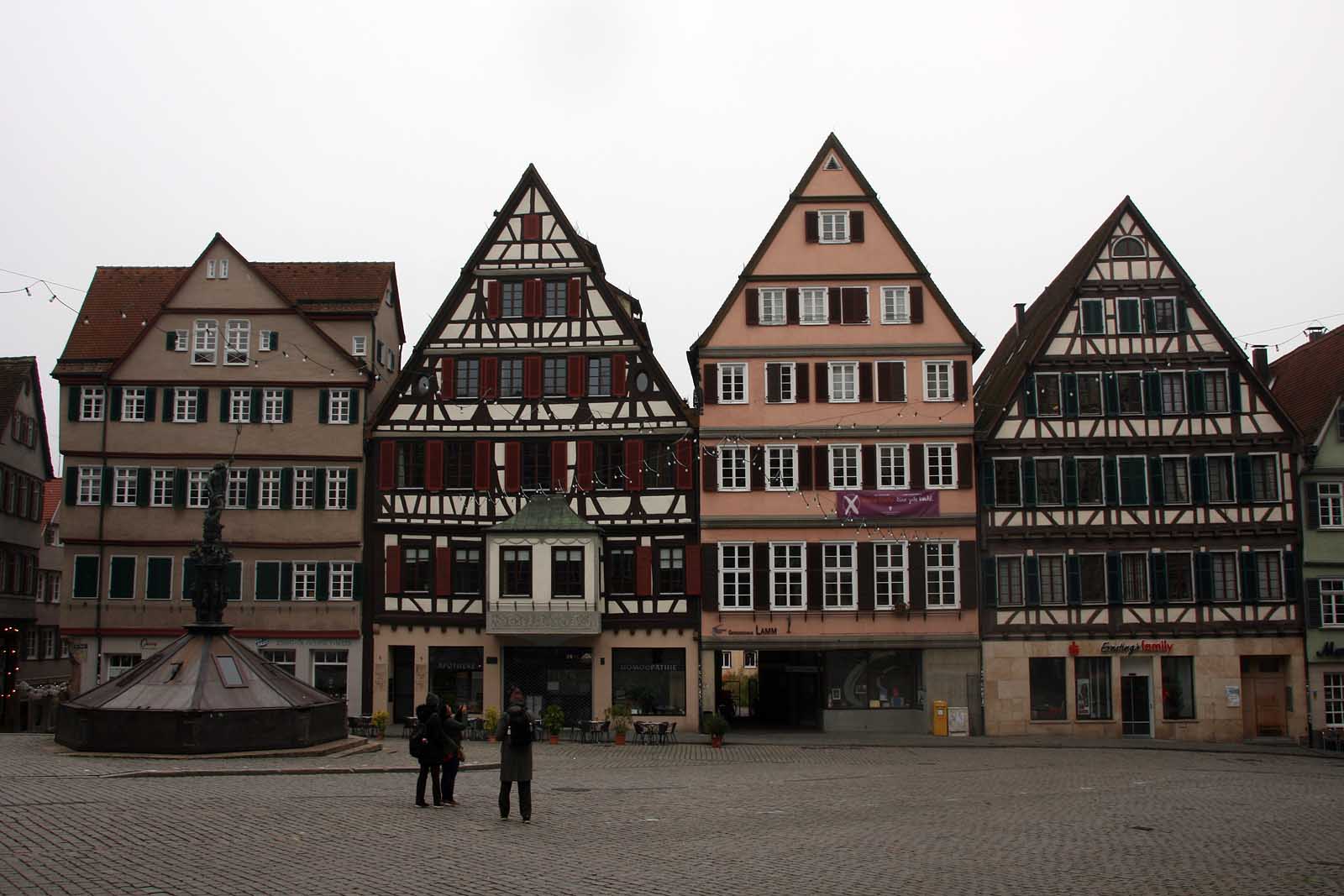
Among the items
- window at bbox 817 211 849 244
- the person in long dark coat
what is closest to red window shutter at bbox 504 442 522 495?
window at bbox 817 211 849 244

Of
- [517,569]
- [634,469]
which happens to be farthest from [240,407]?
[634,469]

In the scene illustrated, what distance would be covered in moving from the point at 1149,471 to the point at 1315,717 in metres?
8.99

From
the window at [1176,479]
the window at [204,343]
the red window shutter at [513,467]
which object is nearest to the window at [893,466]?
the window at [1176,479]

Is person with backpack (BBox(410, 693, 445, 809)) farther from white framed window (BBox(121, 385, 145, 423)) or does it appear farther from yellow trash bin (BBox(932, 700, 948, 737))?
white framed window (BBox(121, 385, 145, 423))

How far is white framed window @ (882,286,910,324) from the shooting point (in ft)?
144

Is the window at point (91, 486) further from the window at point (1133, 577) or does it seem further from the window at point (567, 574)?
the window at point (1133, 577)

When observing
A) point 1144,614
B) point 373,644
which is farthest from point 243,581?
point 1144,614

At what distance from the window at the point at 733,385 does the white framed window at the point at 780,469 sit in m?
1.98

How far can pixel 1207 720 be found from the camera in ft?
139

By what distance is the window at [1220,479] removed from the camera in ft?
141

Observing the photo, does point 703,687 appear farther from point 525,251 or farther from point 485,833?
point 485,833

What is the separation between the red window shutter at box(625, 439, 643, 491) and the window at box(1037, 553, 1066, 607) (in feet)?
42.1

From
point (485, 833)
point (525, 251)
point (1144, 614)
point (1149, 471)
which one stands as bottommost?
point (485, 833)

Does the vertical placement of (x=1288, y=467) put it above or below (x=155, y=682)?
above
